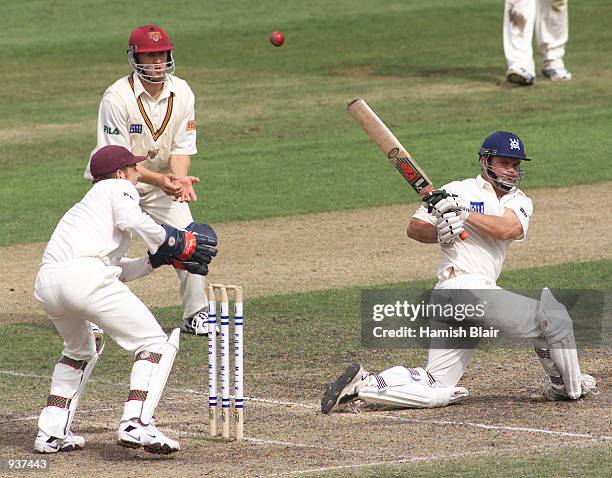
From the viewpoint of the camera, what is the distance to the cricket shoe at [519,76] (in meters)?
→ 21.8

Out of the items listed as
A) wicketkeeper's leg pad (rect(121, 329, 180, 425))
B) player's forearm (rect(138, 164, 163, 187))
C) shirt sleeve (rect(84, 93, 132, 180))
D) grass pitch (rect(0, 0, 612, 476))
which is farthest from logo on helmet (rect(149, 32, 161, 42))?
wicketkeeper's leg pad (rect(121, 329, 180, 425))

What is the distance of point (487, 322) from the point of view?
8.50m

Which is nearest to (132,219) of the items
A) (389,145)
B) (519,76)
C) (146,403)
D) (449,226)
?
(146,403)

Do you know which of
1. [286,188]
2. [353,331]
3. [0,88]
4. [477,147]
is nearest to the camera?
[353,331]

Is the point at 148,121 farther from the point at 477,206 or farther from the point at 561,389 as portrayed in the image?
the point at 561,389

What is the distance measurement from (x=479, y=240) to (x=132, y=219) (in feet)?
7.30

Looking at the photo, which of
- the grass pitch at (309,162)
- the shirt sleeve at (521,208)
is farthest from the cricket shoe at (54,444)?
the shirt sleeve at (521,208)

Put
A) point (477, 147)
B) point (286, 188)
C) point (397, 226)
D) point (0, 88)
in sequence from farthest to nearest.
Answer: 1. point (0, 88)
2. point (477, 147)
3. point (286, 188)
4. point (397, 226)

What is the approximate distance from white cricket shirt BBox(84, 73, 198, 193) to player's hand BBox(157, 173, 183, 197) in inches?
19.4

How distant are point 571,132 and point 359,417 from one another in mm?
11707

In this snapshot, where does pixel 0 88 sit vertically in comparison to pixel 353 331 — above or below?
above

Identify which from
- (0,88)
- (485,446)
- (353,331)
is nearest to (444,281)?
(485,446)

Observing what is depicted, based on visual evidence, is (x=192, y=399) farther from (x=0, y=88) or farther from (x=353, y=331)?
(x=0, y=88)

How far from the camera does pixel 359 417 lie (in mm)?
8414
